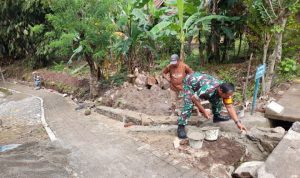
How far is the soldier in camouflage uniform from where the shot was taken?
4875 millimetres

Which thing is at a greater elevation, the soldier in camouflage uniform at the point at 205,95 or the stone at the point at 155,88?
the soldier in camouflage uniform at the point at 205,95

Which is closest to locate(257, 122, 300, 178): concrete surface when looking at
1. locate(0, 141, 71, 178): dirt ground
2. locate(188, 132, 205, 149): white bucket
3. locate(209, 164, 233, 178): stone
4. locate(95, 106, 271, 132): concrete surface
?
locate(209, 164, 233, 178): stone

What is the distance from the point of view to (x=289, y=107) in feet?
18.9

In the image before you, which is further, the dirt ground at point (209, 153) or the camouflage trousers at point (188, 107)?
the camouflage trousers at point (188, 107)

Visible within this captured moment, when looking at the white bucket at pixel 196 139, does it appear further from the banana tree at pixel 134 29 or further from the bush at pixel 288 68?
the banana tree at pixel 134 29

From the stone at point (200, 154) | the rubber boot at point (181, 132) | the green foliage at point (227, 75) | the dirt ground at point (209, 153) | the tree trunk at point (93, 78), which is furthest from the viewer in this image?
the tree trunk at point (93, 78)

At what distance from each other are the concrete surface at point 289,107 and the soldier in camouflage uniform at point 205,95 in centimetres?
92

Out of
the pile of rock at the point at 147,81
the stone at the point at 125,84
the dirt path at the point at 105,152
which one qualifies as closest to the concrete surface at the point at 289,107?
the dirt path at the point at 105,152

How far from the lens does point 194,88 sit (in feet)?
17.2

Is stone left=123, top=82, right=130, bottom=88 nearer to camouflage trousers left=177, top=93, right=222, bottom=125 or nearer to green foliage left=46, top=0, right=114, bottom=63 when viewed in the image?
green foliage left=46, top=0, right=114, bottom=63

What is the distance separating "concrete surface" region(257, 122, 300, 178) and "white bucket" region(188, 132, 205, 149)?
1.17 meters

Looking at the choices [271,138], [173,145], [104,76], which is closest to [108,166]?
[173,145]

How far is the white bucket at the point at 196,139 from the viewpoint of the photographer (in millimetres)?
4875

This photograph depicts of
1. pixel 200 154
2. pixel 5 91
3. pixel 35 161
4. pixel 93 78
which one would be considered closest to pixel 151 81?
pixel 93 78
